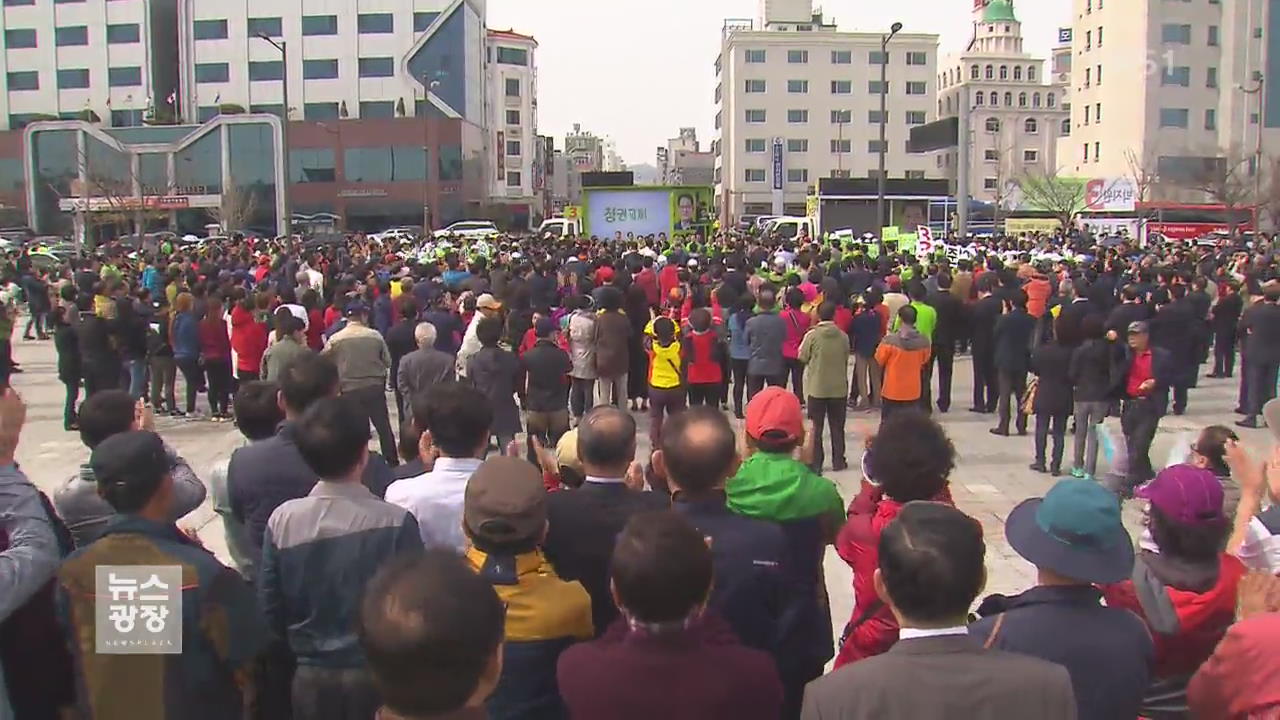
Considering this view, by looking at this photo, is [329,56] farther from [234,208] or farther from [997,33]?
[997,33]

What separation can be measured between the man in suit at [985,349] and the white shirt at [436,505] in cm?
980

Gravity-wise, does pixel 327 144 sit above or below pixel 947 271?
above

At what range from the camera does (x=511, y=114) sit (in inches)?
3120

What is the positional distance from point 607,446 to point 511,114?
256ft

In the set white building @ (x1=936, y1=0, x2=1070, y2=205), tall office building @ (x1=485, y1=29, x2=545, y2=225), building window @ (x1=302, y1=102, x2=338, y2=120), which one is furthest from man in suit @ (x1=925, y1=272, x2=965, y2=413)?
white building @ (x1=936, y1=0, x2=1070, y2=205)

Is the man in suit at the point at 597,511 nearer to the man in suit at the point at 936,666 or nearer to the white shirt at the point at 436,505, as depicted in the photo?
the white shirt at the point at 436,505

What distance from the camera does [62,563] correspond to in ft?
11.2

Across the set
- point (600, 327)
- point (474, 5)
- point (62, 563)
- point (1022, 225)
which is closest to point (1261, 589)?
point (62, 563)

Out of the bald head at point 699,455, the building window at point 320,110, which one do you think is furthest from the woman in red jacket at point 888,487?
the building window at point 320,110

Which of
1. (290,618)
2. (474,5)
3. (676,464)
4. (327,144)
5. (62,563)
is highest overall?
(474,5)

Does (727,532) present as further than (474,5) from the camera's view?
No

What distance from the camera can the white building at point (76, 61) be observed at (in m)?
68.5

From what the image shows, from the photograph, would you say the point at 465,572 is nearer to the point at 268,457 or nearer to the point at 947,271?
the point at 268,457

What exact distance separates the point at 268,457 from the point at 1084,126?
76.6 metres
